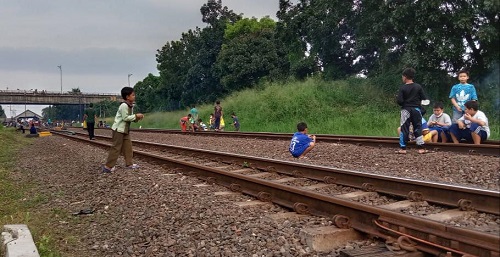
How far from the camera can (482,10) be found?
15.4 m

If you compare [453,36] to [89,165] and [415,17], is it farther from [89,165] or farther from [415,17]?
[89,165]

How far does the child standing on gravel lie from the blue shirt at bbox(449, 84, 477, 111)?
21.0 ft

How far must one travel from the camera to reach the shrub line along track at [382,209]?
9.76 feet

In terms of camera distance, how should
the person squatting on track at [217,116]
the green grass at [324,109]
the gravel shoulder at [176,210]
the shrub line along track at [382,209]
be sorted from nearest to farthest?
1. the shrub line along track at [382,209]
2. the gravel shoulder at [176,210]
3. the green grass at [324,109]
4. the person squatting on track at [217,116]

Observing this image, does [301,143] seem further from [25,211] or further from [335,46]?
[335,46]

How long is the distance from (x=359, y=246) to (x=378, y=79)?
20448mm

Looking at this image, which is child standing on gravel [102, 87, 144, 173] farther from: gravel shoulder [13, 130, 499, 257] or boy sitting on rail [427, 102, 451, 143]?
boy sitting on rail [427, 102, 451, 143]

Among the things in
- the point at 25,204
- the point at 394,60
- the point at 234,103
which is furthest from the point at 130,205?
the point at 234,103

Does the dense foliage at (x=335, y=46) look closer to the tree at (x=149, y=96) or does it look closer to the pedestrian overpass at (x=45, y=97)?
the tree at (x=149, y=96)

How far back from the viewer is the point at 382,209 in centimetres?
372

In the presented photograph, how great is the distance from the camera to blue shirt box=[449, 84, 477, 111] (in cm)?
874

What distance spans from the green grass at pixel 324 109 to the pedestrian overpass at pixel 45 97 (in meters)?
55.8

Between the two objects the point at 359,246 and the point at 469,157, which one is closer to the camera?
the point at 359,246

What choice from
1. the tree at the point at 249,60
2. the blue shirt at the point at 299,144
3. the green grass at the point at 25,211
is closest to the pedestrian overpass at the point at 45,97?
the tree at the point at 249,60
